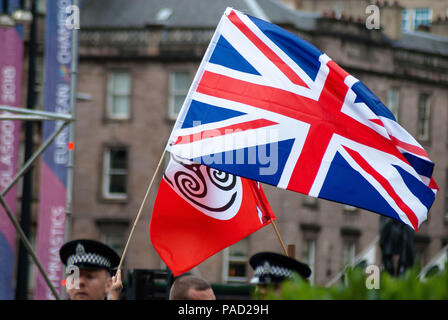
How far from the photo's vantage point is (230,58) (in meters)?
9.00

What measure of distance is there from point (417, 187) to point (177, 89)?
29.7 metres

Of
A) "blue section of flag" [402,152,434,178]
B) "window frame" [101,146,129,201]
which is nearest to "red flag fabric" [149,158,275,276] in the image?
"blue section of flag" [402,152,434,178]

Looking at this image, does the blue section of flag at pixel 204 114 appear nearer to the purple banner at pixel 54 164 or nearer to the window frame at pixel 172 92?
the purple banner at pixel 54 164

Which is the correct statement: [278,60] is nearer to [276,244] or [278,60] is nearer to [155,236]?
[155,236]

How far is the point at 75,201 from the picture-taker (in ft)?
124

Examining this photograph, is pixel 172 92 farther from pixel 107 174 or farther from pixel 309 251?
pixel 309 251

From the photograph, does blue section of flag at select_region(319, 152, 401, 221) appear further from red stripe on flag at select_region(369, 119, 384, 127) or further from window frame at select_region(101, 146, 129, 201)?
window frame at select_region(101, 146, 129, 201)

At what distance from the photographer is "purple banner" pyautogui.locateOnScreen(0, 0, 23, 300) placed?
64.5 feet

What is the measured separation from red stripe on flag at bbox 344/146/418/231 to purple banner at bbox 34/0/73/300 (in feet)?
→ 40.4

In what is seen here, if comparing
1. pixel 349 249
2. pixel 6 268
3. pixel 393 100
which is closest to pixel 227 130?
pixel 6 268

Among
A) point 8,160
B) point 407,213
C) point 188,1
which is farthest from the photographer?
point 188,1
